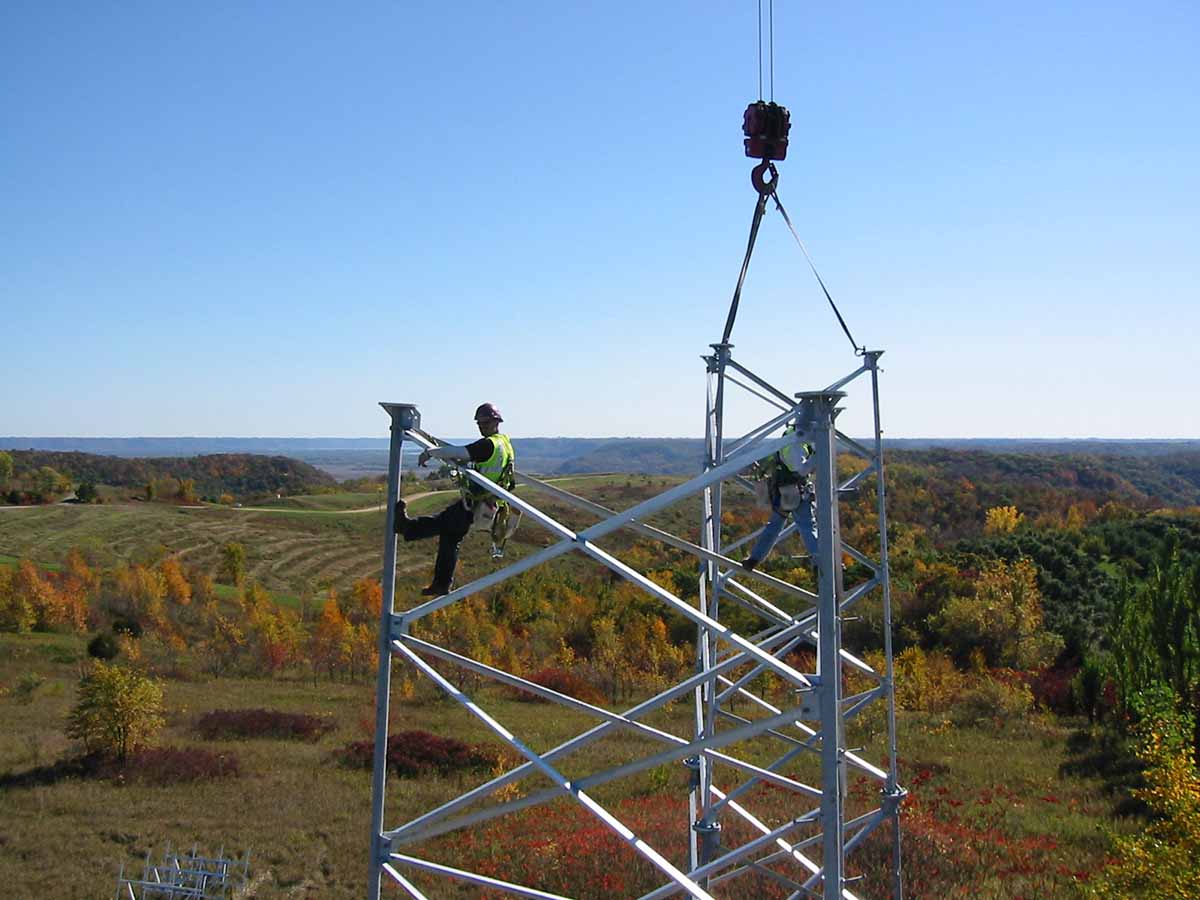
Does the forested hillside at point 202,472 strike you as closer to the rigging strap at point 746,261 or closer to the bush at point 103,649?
the bush at point 103,649

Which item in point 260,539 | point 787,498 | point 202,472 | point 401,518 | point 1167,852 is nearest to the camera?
point 787,498

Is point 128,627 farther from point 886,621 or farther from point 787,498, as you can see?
point 787,498

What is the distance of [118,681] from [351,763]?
233 inches

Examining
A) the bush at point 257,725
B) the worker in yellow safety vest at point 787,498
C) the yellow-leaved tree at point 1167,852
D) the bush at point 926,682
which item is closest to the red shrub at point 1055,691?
the bush at point 926,682

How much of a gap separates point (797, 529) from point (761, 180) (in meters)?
3.58

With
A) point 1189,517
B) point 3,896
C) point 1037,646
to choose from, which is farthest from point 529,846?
point 1189,517

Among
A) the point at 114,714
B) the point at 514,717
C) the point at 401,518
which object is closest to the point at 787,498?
the point at 401,518

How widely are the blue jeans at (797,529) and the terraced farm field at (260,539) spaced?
50.2m

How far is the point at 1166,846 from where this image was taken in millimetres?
9727

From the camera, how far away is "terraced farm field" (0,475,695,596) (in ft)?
218

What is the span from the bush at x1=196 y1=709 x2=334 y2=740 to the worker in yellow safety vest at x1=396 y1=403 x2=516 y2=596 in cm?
2143

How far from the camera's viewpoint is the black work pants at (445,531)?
686 cm

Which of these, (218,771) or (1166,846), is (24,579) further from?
(1166,846)

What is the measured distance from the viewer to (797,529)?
7102 mm
